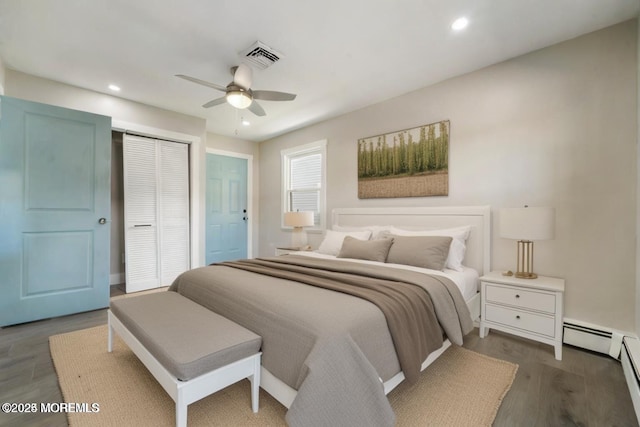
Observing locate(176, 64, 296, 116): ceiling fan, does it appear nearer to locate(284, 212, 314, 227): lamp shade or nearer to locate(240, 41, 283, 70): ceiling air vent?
locate(240, 41, 283, 70): ceiling air vent

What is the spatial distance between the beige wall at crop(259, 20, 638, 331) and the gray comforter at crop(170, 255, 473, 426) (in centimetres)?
115

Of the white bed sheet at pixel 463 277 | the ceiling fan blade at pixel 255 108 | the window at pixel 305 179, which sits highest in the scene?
the ceiling fan blade at pixel 255 108

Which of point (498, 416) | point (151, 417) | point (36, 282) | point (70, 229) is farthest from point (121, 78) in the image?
point (498, 416)

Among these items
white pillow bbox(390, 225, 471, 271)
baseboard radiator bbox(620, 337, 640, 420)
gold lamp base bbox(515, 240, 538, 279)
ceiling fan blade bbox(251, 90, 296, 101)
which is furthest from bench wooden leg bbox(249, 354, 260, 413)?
gold lamp base bbox(515, 240, 538, 279)

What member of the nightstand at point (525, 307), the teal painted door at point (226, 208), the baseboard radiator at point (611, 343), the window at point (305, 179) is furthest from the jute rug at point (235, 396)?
the teal painted door at point (226, 208)

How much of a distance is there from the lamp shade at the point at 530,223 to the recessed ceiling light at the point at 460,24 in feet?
Answer: 5.03

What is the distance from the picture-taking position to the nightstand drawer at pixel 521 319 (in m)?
2.13

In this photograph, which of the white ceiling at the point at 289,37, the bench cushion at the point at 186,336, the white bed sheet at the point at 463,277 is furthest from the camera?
the white bed sheet at the point at 463,277

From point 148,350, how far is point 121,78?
9.97 feet

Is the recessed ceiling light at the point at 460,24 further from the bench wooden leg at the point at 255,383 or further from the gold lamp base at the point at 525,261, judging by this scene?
the bench wooden leg at the point at 255,383

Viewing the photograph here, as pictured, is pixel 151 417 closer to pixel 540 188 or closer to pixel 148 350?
pixel 148 350

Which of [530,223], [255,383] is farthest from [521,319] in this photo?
[255,383]

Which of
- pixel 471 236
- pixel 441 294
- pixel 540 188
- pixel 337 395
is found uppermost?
pixel 540 188

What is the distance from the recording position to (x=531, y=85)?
2566 mm
